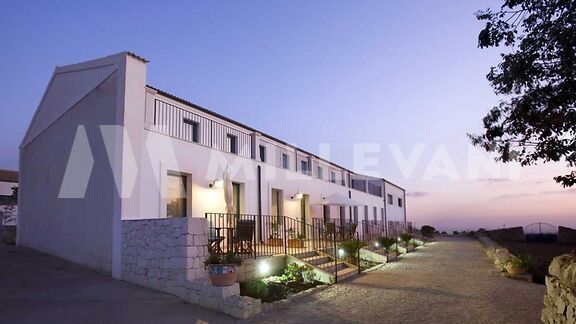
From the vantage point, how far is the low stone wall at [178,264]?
709 centimetres

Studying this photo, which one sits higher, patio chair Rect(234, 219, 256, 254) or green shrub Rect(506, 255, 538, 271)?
patio chair Rect(234, 219, 256, 254)

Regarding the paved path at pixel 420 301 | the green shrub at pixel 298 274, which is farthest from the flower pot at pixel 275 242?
the paved path at pixel 420 301

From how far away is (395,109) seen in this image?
60.2ft

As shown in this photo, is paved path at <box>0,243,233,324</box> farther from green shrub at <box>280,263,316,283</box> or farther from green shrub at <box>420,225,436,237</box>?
green shrub at <box>420,225,436,237</box>

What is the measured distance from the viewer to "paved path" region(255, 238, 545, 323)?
688cm

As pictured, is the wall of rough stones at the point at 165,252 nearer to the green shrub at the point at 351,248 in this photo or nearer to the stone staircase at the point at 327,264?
the stone staircase at the point at 327,264

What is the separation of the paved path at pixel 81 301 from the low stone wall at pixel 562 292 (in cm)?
461

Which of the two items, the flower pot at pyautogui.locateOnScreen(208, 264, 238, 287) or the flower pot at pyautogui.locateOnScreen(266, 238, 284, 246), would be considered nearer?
the flower pot at pyautogui.locateOnScreen(208, 264, 238, 287)

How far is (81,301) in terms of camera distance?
7102 millimetres

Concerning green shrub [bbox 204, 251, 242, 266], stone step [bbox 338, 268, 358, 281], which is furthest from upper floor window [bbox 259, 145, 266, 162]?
green shrub [bbox 204, 251, 242, 266]

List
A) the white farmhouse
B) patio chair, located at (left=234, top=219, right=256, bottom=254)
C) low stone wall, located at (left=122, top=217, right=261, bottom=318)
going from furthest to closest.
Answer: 1. the white farmhouse
2. patio chair, located at (left=234, top=219, right=256, bottom=254)
3. low stone wall, located at (left=122, top=217, right=261, bottom=318)

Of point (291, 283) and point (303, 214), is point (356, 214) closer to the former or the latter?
point (303, 214)

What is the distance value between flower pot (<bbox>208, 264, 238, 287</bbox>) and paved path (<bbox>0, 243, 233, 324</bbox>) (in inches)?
20.0

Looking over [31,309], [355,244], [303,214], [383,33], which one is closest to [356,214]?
[303,214]
